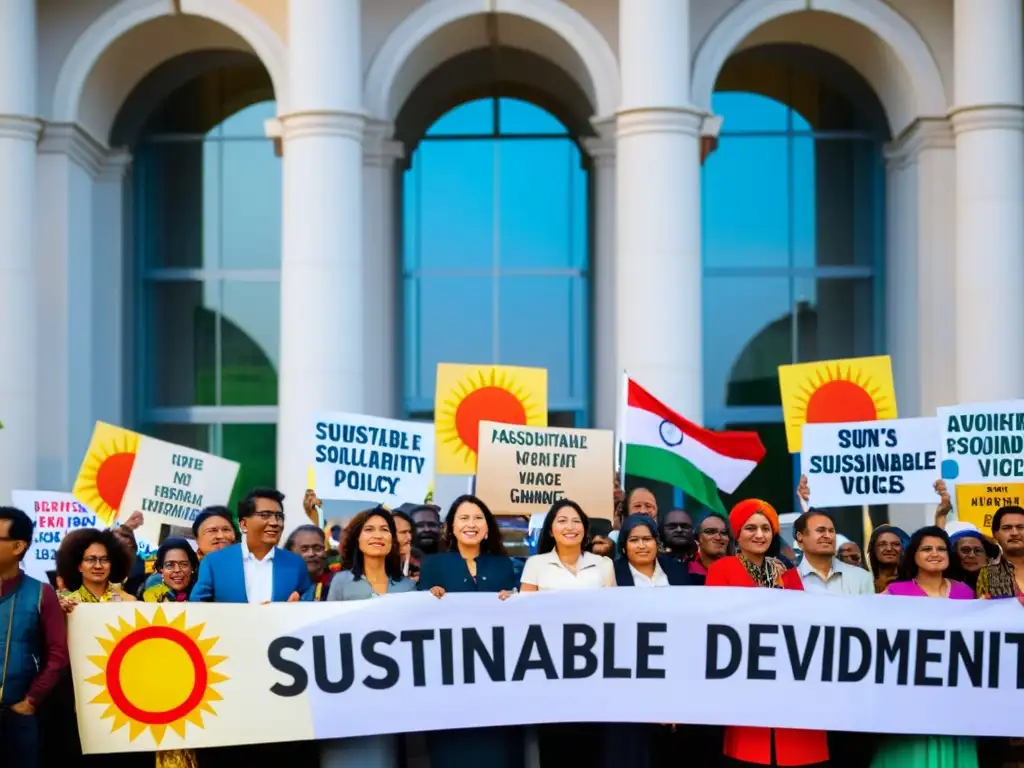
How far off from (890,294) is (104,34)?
10849mm

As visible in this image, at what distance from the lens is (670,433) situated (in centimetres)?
1318

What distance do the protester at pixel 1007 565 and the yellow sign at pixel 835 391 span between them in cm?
383

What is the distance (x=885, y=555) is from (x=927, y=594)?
1.79 m

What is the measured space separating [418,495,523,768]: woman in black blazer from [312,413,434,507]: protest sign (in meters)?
3.18

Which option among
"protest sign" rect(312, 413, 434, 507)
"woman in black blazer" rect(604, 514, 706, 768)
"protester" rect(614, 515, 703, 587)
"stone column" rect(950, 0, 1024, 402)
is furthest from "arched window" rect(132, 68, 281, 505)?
"protester" rect(614, 515, 703, 587)

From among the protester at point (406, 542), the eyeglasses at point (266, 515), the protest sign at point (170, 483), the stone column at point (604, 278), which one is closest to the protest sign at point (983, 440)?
the protester at point (406, 542)

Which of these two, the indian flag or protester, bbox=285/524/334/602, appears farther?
the indian flag

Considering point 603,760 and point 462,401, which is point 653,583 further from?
point 462,401

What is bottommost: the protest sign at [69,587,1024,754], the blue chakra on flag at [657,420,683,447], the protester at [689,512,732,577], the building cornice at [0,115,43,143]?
the protest sign at [69,587,1024,754]

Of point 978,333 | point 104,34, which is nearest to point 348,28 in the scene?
point 104,34

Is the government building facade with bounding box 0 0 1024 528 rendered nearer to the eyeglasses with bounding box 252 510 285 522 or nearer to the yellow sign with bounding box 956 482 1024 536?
the yellow sign with bounding box 956 482 1024 536

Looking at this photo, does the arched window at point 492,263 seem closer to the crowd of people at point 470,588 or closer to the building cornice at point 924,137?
the building cornice at point 924,137

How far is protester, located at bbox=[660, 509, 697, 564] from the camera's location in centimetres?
1117

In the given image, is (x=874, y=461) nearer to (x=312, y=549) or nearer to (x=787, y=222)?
(x=312, y=549)
